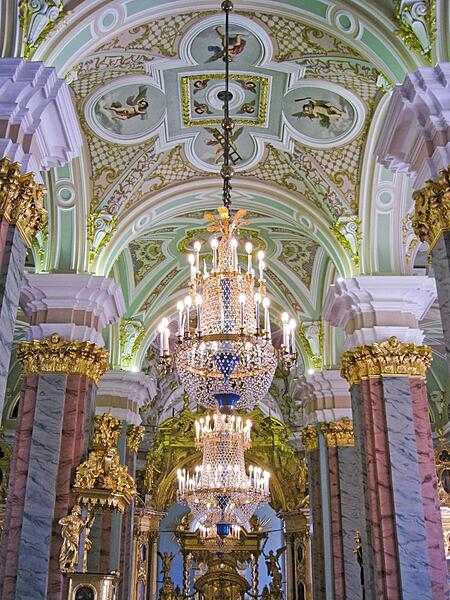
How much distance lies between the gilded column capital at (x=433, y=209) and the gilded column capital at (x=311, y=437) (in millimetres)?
6841

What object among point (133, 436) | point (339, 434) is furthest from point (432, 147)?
point (133, 436)

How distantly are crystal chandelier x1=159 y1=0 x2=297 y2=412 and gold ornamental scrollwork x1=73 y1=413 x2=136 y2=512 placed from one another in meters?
1.57

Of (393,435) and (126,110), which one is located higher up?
(126,110)

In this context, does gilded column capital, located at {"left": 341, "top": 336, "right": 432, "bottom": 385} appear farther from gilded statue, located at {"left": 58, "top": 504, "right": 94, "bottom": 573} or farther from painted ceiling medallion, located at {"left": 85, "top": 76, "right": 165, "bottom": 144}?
painted ceiling medallion, located at {"left": 85, "top": 76, "right": 165, "bottom": 144}

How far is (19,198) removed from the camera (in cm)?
583

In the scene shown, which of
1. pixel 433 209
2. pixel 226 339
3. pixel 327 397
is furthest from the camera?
pixel 327 397

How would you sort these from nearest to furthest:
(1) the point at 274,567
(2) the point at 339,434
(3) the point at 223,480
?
1. (2) the point at 339,434
2. (3) the point at 223,480
3. (1) the point at 274,567

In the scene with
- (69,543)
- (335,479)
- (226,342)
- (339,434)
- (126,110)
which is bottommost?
(69,543)

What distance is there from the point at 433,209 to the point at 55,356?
16.2ft

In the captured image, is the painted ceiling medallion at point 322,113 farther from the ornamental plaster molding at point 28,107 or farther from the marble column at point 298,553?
the marble column at point 298,553

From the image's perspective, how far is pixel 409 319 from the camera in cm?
930

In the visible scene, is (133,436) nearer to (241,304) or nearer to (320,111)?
(241,304)

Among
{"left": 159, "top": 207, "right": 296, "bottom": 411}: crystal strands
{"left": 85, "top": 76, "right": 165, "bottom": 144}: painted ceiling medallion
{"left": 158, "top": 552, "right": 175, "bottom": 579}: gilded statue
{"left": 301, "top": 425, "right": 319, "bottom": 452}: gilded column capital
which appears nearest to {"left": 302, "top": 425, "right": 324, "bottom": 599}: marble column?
{"left": 301, "top": 425, "right": 319, "bottom": 452}: gilded column capital

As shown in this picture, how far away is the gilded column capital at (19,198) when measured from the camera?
5715 millimetres
